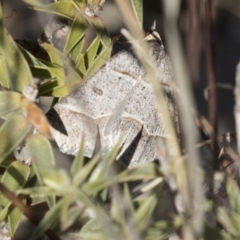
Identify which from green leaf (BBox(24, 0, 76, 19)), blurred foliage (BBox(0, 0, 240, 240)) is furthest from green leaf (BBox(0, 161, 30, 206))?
green leaf (BBox(24, 0, 76, 19))

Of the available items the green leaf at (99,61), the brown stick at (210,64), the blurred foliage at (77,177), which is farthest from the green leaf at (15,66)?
the brown stick at (210,64)

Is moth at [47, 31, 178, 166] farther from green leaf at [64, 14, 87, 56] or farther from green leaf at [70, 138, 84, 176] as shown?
green leaf at [70, 138, 84, 176]

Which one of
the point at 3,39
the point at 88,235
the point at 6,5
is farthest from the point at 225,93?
the point at 88,235

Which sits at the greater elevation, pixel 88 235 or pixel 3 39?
pixel 3 39

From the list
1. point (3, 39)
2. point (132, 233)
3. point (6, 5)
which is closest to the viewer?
point (132, 233)

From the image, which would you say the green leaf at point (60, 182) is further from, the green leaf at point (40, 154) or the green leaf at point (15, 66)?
the green leaf at point (15, 66)

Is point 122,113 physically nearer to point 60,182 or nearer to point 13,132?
point 13,132

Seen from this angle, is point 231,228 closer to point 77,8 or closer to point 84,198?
point 84,198

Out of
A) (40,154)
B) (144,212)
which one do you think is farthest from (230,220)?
(40,154)
